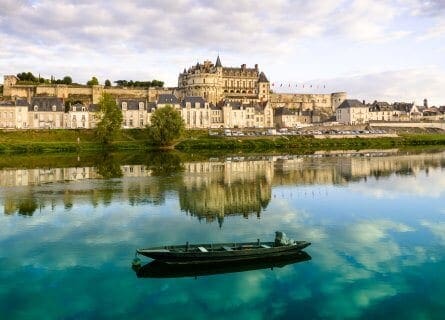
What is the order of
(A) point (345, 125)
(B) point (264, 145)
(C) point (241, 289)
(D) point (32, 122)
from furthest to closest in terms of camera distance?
(A) point (345, 125), (D) point (32, 122), (B) point (264, 145), (C) point (241, 289)

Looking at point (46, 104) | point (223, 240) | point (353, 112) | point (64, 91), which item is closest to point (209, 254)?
point (223, 240)

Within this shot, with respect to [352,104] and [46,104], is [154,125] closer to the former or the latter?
[46,104]

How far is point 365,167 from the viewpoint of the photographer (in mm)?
47062

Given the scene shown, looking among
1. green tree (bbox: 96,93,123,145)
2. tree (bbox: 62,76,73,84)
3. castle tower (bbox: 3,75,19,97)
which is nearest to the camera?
green tree (bbox: 96,93,123,145)

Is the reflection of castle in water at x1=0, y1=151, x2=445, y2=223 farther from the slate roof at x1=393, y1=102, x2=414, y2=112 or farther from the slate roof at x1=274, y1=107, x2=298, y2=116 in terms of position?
the slate roof at x1=393, y1=102, x2=414, y2=112

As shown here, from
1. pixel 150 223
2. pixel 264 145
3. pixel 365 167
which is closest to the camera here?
pixel 150 223

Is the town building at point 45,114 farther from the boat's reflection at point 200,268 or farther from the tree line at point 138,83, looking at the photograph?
the boat's reflection at point 200,268

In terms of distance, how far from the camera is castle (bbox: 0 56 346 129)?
83.6 meters

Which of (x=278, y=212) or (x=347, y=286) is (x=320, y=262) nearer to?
(x=347, y=286)

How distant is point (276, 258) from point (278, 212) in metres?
8.32

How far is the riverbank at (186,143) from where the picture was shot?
68.5 metres

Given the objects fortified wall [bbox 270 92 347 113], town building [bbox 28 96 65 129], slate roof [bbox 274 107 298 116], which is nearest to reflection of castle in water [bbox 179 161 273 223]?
town building [bbox 28 96 65 129]

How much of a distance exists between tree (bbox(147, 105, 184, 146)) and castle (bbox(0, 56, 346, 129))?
16.5 meters

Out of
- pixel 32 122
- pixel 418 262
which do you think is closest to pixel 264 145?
pixel 32 122
